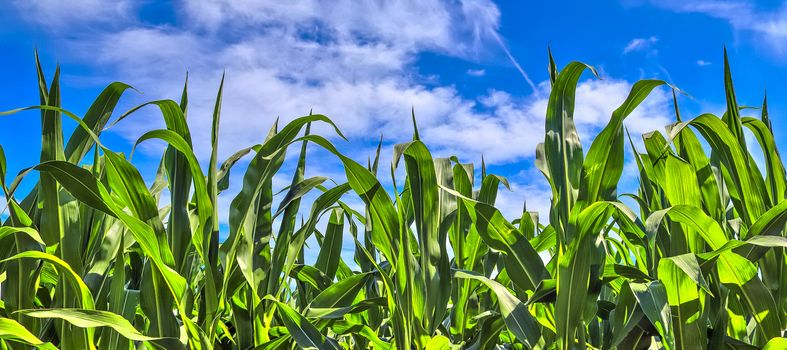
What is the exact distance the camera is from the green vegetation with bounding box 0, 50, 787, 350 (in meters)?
0.75

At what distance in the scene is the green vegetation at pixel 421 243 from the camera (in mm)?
753

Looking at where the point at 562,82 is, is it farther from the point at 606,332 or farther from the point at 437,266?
the point at 606,332

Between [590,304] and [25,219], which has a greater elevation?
[25,219]

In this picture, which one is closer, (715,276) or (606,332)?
(715,276)

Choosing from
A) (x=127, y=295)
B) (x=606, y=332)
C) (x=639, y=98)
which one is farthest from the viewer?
(x=606, y=332)

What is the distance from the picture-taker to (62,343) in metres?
0.85

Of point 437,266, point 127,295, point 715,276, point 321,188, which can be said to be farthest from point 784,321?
point 127,295

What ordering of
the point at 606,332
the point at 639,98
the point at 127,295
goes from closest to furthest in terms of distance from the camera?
the point at 639,98
the point at 127,295
the point at 606,332

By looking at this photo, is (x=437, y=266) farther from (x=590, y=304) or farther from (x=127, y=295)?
(x=127, y=295)

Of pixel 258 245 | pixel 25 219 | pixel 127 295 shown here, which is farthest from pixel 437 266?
pixel 25 219

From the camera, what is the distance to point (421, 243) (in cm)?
85

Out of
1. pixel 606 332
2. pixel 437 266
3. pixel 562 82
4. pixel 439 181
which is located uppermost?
pixel 562 82

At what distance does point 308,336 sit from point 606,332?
500mm

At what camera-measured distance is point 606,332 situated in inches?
39.9
